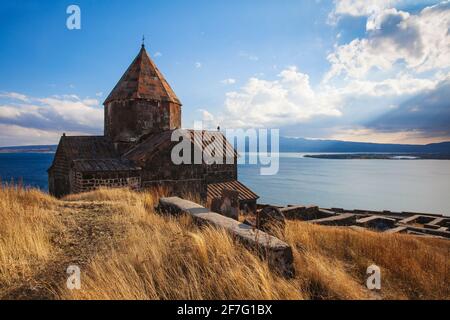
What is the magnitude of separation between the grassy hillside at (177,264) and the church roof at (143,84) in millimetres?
11777

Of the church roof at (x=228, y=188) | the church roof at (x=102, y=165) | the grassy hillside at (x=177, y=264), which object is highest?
the church roof at (x=102, y=165)

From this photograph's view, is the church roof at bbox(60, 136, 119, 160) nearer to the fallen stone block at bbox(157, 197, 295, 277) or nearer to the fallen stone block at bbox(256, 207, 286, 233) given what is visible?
the fallen stone block at bbox(157, 197, 295, 277)

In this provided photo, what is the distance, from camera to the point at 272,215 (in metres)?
5.36

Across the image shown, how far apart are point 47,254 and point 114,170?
9.46 m

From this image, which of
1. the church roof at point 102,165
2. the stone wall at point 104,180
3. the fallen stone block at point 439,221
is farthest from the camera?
the fallen stone block at point 439,221

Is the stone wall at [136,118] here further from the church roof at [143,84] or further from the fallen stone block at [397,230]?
the fallen stone block at [397,230]

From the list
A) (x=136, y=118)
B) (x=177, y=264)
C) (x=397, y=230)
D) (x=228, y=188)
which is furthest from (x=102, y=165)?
(x=397, y=230)

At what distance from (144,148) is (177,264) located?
1182 centimetres

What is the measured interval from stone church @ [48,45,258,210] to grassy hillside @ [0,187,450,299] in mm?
8161

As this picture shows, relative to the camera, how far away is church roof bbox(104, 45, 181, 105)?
52.5ft

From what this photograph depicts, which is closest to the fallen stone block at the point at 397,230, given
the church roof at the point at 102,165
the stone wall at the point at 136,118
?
the church roof at the point at 102,165

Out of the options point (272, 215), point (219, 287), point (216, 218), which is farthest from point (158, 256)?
point (272, 215)

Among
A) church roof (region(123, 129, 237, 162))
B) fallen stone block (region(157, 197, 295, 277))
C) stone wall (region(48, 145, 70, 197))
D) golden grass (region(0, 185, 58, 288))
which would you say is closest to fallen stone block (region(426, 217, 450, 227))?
church roof (region(123, 129, 237, 162))

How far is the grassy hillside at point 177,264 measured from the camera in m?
2.76
